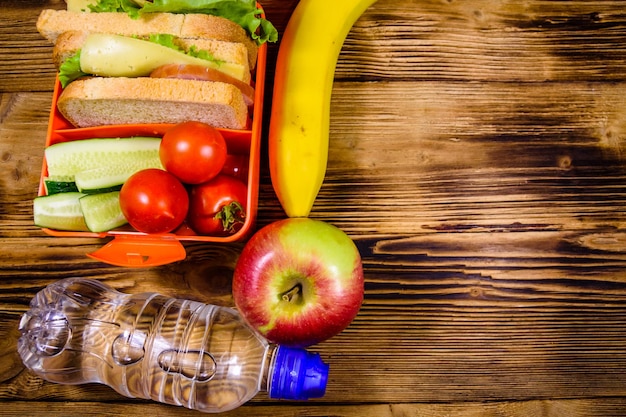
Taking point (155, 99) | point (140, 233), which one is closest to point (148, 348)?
point (140, 233)

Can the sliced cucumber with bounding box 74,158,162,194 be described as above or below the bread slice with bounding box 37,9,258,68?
below

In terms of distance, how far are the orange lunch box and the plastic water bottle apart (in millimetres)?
125

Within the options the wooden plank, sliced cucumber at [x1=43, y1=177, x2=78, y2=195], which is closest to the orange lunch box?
sliced cucumber at [x1=43, y1=177, x2=78, y2=195]

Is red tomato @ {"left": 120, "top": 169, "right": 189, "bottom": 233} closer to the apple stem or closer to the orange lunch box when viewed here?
the orange lunch box

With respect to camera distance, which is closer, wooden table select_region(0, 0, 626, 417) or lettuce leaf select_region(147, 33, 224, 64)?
lettuce leaf select_region(147, 33, 224, 64)

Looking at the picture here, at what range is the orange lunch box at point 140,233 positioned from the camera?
0.89 metres

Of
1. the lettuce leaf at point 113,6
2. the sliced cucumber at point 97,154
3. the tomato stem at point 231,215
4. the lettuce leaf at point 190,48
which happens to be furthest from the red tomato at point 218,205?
the lettuce leaf at point 113,6

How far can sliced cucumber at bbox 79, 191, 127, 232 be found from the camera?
2.86 feet

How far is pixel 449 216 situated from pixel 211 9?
0.57m

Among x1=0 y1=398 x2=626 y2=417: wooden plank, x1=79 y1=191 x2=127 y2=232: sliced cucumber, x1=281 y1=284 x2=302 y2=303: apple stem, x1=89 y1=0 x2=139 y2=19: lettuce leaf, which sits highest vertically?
x1=89 y1=0 x2=139 y2=19: lettuce leaf

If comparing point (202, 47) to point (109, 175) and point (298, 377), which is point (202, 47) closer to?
point (109, 175)

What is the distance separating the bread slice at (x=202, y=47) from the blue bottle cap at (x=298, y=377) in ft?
1.55

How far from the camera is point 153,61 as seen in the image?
2.80ft

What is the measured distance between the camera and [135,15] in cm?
86
